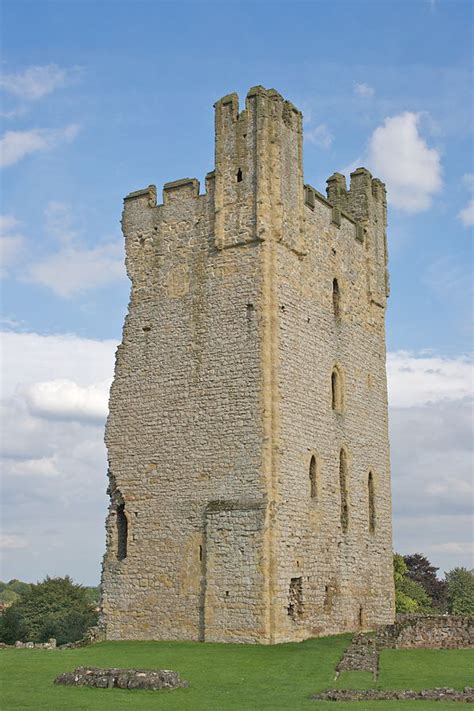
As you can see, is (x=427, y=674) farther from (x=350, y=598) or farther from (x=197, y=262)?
(x=197, y=262)

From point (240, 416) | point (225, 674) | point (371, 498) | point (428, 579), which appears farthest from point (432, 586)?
point (225, 674)

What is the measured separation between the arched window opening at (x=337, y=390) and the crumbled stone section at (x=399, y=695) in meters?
12.4

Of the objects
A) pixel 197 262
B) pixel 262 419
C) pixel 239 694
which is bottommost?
pixel 239 694

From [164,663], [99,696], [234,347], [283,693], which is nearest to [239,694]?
[283,693]

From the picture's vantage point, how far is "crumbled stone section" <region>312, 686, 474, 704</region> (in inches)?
551

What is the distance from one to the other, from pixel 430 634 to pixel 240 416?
6.86 meters

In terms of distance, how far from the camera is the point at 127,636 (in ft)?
77.3

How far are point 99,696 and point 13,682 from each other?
8.55ft

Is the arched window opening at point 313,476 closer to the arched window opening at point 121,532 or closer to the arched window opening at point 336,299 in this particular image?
the arched window opening at point 336,299

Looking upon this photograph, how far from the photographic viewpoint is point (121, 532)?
80.9 feet

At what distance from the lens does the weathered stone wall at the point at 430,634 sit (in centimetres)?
2141

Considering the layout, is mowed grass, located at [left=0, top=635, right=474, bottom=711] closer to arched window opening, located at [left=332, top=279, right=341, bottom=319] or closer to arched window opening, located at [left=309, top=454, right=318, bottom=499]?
arched window opening, located at [left=309, top=454, right=318, bottom=499]

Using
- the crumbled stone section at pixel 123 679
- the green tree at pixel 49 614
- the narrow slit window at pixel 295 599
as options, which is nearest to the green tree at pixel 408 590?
the green tree at pixel 49 614

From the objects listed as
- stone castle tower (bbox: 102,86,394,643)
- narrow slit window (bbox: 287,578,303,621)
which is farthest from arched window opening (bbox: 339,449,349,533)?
narrow slit window (bbox: 287,578,303,621)
